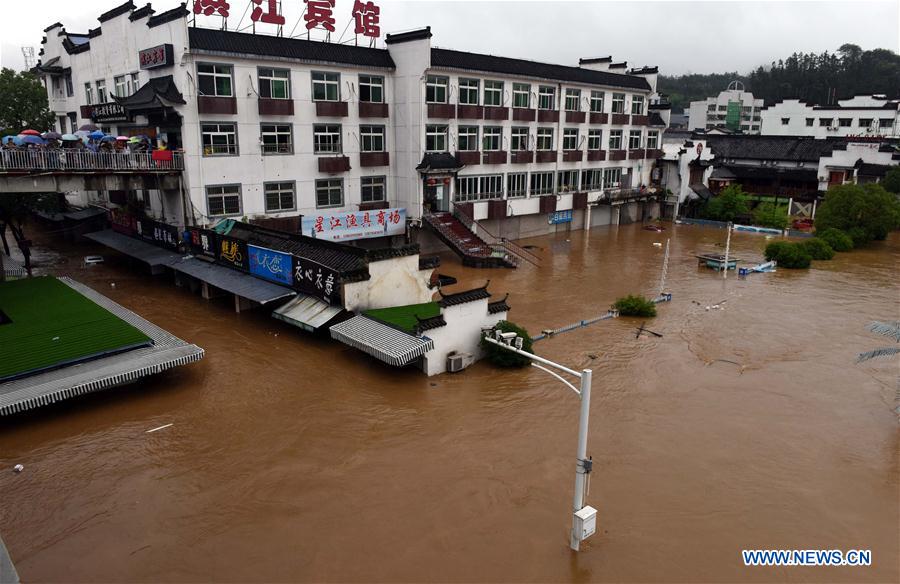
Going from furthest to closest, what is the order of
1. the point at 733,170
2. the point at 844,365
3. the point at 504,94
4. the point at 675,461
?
the point at 733,170, the point at 504,94, the point at 844,365, the point at 675,461

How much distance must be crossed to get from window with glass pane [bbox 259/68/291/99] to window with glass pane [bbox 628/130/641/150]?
107 feet

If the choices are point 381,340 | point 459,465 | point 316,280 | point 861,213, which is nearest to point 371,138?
point 316,280

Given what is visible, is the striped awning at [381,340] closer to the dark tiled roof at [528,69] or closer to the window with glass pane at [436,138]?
the window with glass pane at [436,138]

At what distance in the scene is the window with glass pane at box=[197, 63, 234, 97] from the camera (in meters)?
28.4

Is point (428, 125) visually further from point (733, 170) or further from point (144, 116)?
point (733, 170)

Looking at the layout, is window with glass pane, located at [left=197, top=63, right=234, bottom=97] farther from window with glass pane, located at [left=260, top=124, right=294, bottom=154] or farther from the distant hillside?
the distant hillside

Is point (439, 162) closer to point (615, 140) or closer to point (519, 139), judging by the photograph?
point (519, 139)

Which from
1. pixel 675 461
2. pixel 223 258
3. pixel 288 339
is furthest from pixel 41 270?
pixel 675 461

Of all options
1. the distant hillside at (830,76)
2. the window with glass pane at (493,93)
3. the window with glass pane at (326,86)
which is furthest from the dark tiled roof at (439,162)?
the distant hillside at (830,76)

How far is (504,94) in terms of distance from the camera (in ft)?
131

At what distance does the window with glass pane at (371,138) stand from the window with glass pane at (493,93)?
7758mm

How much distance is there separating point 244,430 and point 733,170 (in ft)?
191

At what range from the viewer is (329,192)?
34.1 metres

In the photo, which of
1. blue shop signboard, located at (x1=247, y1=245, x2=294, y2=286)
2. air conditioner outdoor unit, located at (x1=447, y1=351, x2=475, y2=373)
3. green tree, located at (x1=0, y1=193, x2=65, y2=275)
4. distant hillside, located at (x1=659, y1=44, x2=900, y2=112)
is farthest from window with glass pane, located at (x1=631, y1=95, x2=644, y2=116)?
distant hillside, located at (x1=659, y1=44, x2=900, y2=112)
